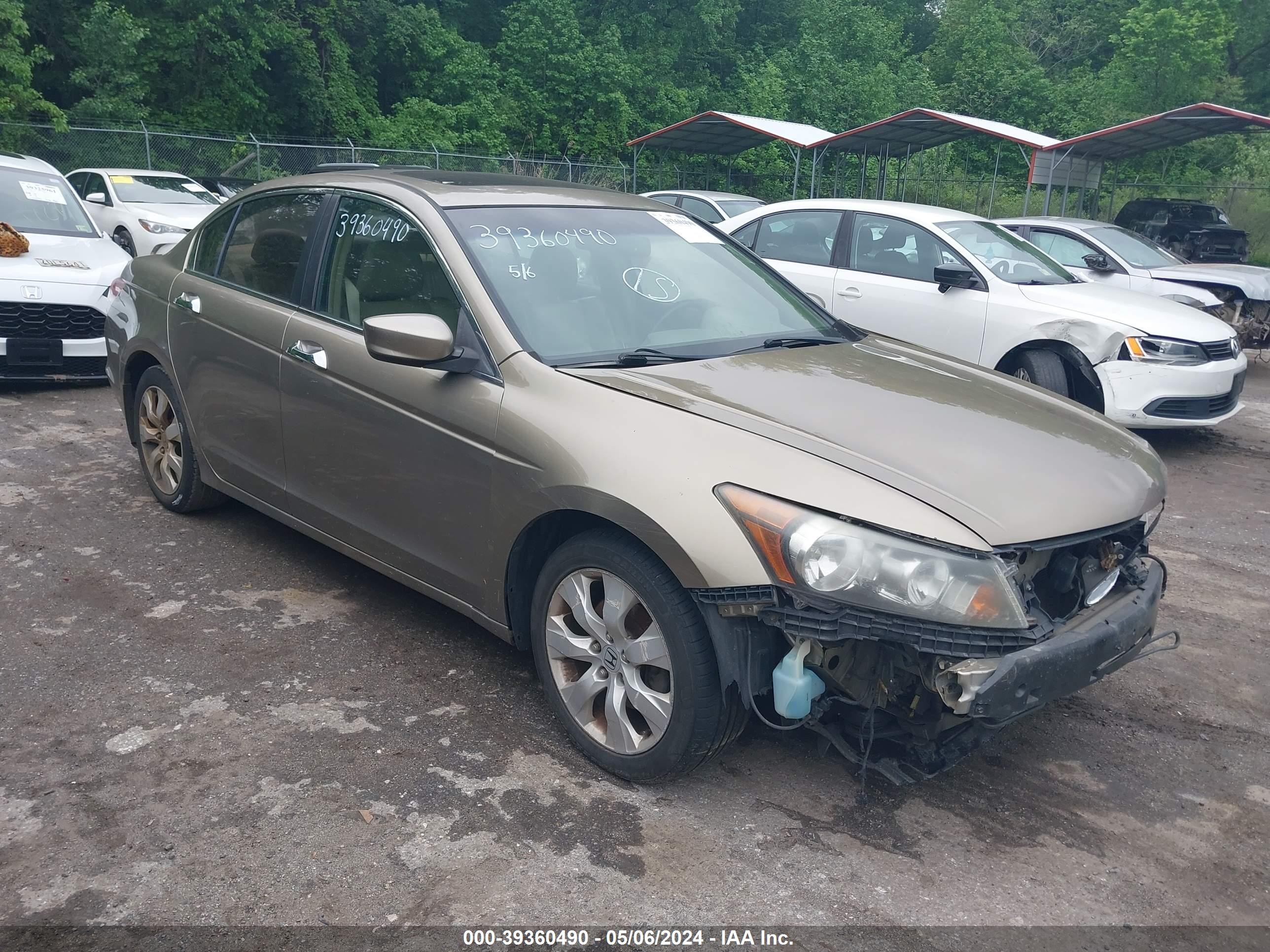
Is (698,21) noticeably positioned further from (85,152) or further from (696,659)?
(696,659)

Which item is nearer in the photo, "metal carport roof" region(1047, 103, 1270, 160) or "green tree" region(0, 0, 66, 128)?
"metal carport roof" region(1047, 103, 1270, 160)

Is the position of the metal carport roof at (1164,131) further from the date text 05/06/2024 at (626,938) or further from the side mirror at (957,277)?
the date text 05/06/2024 at (626,938)

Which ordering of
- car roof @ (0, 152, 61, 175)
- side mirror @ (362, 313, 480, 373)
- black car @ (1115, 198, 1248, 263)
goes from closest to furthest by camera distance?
side mirror @ (362, 313, 480, 373) → car roof @ (0, 152, 61, 175) → black car @ (1115, 198, 1248, 263)

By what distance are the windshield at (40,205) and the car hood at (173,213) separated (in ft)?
14.2

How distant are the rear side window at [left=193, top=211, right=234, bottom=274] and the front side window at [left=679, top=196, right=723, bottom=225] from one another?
10.2 metres

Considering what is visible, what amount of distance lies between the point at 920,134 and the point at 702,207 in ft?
23.9

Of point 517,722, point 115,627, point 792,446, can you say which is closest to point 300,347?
point 115,627

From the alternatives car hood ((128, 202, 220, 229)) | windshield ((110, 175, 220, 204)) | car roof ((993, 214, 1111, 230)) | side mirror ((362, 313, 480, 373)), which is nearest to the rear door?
car roof ((993, 214, 1111, 230))

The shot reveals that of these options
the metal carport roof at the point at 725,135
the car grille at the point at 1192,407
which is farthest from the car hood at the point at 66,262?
the metal carport roof at the point at 725,135

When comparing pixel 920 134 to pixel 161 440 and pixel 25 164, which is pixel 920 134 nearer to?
pixel 25 164

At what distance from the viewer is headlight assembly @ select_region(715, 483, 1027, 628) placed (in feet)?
8.46

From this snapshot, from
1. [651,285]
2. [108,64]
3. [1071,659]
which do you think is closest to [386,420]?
[651,285]

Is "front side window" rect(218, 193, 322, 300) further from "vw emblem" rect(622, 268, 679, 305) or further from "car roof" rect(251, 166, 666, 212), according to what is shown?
"vw emblem" rect(622, 268, 679, 305)

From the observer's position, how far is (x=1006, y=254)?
8.12 meters
